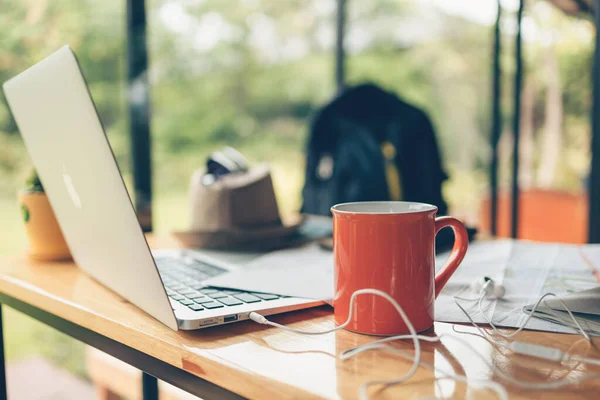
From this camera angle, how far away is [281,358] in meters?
0.48

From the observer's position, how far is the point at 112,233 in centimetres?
60

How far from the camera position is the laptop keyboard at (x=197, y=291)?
0.60 meters

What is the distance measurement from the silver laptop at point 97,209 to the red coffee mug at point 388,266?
0.11m

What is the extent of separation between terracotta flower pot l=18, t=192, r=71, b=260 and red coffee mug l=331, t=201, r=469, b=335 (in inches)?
23.9

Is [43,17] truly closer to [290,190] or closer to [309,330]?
[309,330]

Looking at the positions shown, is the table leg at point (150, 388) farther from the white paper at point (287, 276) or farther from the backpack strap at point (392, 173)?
the backpack strap at point (392, 173)

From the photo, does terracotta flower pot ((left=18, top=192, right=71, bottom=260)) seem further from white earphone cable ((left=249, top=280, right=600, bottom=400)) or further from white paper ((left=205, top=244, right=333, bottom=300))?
white earphone cable ((left=249, top=280, right=600, bottom=400))

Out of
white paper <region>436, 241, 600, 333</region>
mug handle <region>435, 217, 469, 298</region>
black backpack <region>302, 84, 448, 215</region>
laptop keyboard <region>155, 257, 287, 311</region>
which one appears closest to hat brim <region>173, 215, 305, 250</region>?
laptop keyboard <region>155, 257, 287, 311</region>

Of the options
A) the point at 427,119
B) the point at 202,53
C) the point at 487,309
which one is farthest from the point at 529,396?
the point at 202,53

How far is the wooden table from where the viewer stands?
1.36ft

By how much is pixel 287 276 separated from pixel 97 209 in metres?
0.27

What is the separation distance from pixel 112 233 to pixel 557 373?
1.57 ft

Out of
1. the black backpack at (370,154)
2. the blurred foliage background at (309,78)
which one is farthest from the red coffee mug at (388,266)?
the blurred foliage background at (309,78)

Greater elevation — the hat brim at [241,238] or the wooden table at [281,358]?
the hat brim at [241,238]
